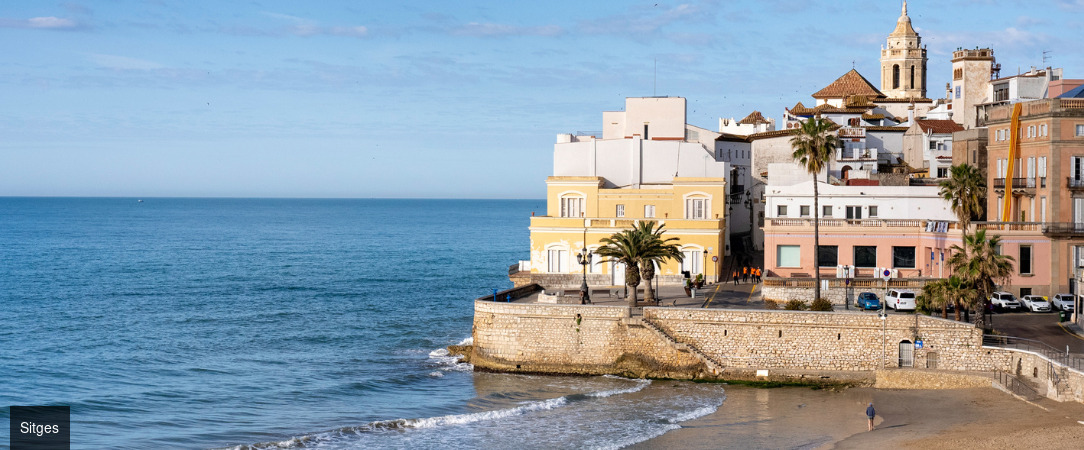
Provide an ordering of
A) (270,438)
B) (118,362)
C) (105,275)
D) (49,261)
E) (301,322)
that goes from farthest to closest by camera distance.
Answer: (49,261)
(105,275)
(301,322)
(118,362)
(270,438)

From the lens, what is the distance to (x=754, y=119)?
106625 mm

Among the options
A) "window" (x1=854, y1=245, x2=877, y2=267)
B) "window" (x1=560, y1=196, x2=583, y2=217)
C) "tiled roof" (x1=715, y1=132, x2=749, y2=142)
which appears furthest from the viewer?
"tiled roof" (x1=715, y1=132, x2=749, y2=142)

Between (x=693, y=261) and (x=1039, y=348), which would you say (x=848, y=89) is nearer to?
(x=693, y=261)

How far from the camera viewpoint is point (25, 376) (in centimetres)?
5044

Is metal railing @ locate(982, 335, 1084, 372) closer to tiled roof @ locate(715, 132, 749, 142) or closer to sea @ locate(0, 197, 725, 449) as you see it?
sea @ locate(0, 197, 725, 449)

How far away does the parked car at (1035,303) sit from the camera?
50.0 metres

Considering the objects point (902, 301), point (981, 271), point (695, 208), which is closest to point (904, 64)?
point (695, 208)

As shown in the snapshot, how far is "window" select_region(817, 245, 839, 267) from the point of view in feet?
188

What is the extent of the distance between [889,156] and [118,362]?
204 ft

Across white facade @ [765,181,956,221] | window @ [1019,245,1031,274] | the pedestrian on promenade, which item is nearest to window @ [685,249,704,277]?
white facade @ [765,181,956,221]

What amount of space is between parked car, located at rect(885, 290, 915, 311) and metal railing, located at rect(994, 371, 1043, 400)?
28.6ft

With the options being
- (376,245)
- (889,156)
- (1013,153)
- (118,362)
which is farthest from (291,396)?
(376,245)

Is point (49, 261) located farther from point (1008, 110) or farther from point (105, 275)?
point (1008, 110)

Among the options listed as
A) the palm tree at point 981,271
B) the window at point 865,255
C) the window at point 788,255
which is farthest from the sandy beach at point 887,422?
the window at point 865,255
